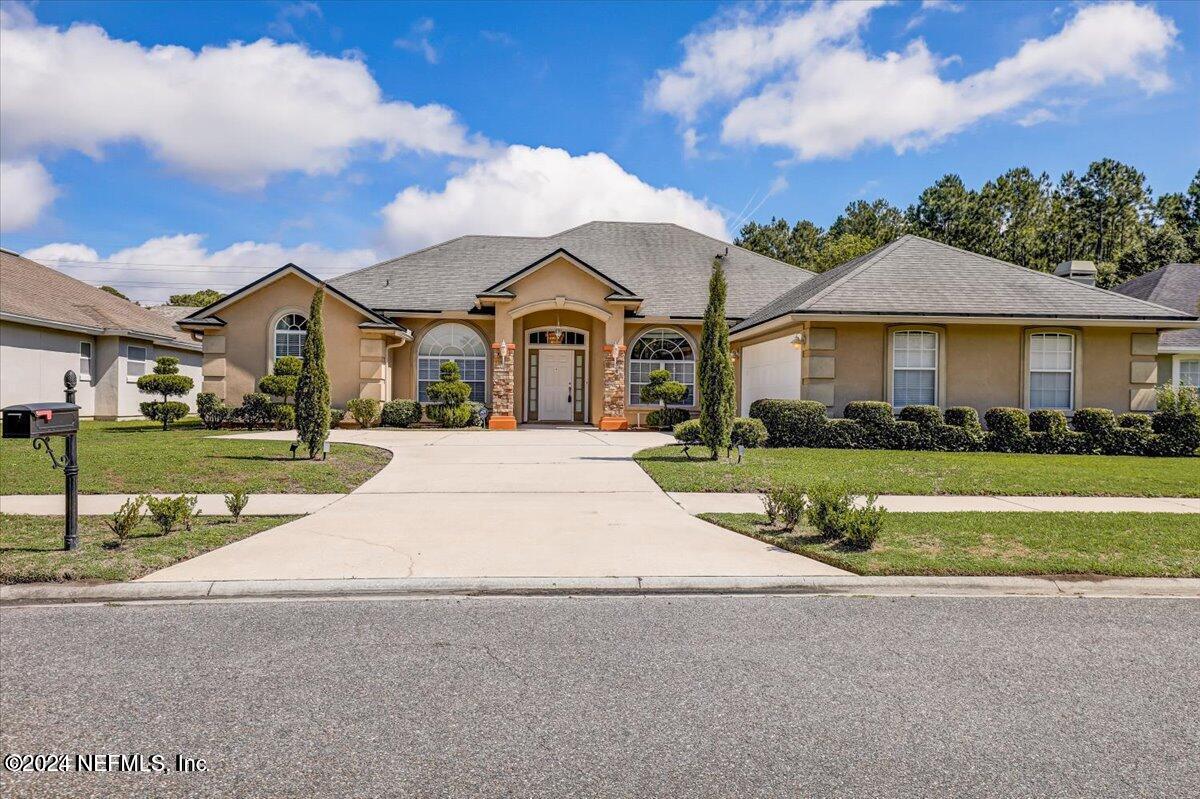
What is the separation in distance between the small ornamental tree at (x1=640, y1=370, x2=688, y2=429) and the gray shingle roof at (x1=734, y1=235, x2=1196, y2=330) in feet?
10.7

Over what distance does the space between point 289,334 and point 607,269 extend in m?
11.8

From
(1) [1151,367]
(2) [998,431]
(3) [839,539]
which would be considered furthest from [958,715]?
(1) [1151,367]

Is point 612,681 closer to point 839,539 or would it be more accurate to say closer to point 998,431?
point 839,539

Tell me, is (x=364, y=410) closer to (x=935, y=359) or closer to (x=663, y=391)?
(x=663, y=391)

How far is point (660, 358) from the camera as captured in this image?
25.8 m

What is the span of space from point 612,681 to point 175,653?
286 centimetres

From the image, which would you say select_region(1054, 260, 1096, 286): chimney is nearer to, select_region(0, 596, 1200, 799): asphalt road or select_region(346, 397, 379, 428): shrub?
select_region(0, 596, 1200, 799): asphalt road

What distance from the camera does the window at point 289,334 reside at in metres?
23.6

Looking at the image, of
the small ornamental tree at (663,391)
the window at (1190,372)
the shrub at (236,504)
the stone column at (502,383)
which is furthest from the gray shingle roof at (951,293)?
the shrub at (236,504)

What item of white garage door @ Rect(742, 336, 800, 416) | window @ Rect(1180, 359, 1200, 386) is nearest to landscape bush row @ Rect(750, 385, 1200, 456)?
white garage door @ Rect(742, 336, 800, 416)

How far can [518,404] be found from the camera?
2558 centimetres

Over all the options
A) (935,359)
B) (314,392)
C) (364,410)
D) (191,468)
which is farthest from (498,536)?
(364,410)

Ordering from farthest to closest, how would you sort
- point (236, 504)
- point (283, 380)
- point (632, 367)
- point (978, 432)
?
1. point (632, 367)
2. point (283, 380)
3. point (978, 432)
4. point (236, 504)

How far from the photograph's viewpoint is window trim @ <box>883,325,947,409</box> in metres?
19.4
